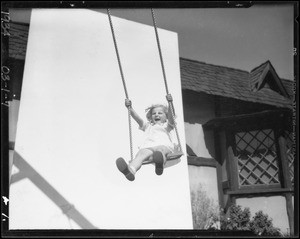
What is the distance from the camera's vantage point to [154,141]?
3889mm

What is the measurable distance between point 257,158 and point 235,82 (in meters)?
0.80

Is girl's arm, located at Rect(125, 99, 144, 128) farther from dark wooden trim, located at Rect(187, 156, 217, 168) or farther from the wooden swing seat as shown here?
dark wooden trim, located at Rect(187, 156, 217, 168)

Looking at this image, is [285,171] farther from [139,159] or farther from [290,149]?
[139,159]

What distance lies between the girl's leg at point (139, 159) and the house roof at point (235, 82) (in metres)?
0.76

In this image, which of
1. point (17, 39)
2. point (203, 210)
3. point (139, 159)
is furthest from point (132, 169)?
point (17, 39)

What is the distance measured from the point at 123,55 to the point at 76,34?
19.6 inches

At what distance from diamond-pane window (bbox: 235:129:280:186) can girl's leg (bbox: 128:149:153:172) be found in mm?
936

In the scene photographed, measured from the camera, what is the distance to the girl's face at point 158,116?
3.91m

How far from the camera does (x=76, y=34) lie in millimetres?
3926

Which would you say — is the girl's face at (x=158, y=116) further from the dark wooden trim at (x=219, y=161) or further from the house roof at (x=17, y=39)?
the house roof at (x=17, y=39)

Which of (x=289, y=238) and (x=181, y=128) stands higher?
(x=181, y=128)

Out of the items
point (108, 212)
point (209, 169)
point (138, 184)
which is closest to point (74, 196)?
point (108, 212)

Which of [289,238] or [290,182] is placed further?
[290,182]

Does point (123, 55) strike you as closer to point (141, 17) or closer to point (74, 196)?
point (141, 17)
